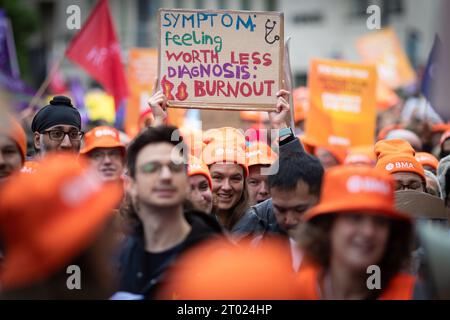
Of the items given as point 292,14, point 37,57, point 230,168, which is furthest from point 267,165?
point 37,57

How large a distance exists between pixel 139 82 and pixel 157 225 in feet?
32.6

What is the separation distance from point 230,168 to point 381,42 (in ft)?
48.1

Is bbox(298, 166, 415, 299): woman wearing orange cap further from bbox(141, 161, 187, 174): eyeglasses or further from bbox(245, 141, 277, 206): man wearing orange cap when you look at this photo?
bbox(245, 141, 277, 206): man wearing orange cap

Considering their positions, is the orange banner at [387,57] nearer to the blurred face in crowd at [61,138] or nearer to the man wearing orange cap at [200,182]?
the blurred face in crowd at [61,138]

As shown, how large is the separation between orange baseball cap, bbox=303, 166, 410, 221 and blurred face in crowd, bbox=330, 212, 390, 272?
0.04 meters

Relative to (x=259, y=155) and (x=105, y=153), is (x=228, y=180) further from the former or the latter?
(x=105, y=153)

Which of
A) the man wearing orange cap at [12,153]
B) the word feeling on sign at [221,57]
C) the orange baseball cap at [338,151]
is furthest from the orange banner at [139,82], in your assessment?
the man wearing orange cap at [12,153]

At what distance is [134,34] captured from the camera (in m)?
49.6

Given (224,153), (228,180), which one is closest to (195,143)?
(224,153)

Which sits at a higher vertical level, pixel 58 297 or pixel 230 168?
pixel 230 168

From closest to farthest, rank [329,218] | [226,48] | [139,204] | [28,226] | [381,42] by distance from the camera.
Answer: [28,226] → [329,218] → [139,204] → [226,48] → [381,42]

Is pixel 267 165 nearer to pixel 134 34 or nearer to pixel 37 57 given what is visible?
pixel 134 34

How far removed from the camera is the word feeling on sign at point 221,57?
6438 millimetres

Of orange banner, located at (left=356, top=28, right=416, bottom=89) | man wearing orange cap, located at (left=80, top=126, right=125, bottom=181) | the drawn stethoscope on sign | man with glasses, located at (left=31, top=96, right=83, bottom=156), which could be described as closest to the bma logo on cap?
the drawn stethoscope on sign
